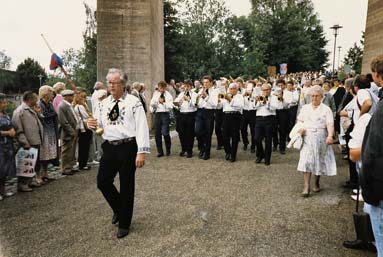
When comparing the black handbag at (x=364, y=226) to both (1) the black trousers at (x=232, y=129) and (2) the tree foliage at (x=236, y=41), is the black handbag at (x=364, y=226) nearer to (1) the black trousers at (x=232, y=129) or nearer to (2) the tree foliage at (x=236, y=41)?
(1) the black trousers at (x=232, y=129)

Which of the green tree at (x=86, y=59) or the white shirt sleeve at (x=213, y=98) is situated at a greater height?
the green tree at (x=86, y=59)

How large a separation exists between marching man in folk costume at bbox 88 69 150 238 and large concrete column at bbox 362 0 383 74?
1003 cm

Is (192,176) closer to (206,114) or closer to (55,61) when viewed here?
(206,114)

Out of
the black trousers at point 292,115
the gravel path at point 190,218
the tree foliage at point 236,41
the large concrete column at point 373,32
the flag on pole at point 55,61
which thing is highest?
the tree foliage at point 236,41

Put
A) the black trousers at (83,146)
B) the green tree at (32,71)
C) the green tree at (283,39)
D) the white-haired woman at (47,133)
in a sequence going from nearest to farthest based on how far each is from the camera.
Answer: the white-haired woman at (47,133) < the black trousers at (83,146) < the green tree at (32,71) < the green tree at (283,39)

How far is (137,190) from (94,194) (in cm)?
80

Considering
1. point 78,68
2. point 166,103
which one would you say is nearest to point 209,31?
point 78,68

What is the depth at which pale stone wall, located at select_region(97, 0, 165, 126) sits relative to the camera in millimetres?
13625

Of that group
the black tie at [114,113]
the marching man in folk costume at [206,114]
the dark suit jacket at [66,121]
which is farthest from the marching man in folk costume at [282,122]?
the black tie at [114,113]

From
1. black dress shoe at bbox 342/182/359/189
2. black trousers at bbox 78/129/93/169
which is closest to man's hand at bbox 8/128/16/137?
black trousers at bbox 78/129/93/169

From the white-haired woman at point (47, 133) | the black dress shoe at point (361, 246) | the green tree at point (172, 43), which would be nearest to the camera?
the black dress shoe at point (361, 246)

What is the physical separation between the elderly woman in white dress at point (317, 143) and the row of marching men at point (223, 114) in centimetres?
234

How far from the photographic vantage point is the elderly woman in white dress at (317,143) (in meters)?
6.09

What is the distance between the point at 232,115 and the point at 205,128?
3.43ft
